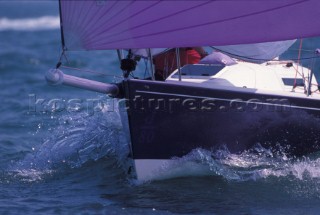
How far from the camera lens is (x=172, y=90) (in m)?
6.99

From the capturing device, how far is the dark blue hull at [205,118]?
276 inches

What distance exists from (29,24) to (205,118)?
30.3m

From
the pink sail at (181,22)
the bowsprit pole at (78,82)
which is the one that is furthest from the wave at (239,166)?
the pink sail at (181,22)

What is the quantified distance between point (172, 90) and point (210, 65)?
91 centimetres

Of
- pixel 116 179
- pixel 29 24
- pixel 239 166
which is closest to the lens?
pixel 239 166

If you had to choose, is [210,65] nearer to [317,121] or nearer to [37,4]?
[317,121]

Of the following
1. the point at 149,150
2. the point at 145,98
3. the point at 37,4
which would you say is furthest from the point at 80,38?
the point at 37,4

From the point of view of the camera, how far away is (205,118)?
7188 mm

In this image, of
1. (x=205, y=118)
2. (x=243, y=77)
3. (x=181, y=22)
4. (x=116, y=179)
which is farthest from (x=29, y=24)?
(x=181, y=22)

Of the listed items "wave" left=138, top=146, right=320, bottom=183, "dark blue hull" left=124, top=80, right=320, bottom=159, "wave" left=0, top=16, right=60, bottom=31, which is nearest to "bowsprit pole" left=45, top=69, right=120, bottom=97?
"dark blue hull" left=124, top=80, right=320, bottom=159

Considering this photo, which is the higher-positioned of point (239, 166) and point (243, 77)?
point (243, 77)

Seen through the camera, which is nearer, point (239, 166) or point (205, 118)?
point (205, 118)

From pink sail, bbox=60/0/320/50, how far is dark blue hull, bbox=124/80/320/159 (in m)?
0.56

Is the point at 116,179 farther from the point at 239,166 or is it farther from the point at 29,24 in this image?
the point at 29,24
